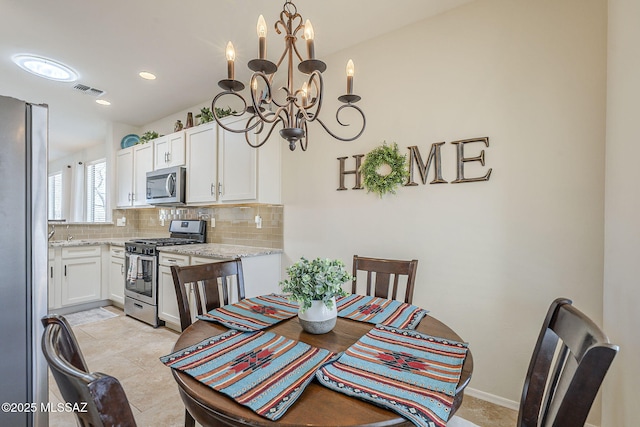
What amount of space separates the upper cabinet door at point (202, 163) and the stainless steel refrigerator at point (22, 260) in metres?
2.08

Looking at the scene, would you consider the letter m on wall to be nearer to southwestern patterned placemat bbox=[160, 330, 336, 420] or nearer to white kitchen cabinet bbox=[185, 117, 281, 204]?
white kitchen cabinet bbox=[185, 117, 281, 204]

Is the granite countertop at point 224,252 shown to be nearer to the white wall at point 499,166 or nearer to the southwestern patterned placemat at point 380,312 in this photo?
the white wall at point 499,166

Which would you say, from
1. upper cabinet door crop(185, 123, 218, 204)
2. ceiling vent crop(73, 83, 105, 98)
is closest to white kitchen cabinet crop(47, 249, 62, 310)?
upper cabinet door crop(185, 123, 218, 204)

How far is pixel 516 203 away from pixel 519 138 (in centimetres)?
42

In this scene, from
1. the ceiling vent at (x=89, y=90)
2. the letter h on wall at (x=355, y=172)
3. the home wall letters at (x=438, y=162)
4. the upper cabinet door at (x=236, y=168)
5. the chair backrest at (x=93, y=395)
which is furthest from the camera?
the ceiling vent at (x=89, y=90)

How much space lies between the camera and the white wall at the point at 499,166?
1.77 m

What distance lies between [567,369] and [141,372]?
2819 mm

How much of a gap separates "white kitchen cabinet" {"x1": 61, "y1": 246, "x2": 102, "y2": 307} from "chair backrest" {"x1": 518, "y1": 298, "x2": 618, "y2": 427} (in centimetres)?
486

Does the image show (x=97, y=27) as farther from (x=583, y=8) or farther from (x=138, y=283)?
(x=583, y=8)

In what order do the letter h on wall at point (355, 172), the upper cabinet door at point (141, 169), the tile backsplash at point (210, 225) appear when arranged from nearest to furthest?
the letter h on wall at point (355, 172) → the tile backsplash at point (210, 225) → the upper cabinet door at point (141, 169)

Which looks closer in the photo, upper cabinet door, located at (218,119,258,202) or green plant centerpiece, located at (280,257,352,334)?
green plant centerpiece, located at (280,257,352,334)

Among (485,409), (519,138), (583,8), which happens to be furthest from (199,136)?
(485,409)

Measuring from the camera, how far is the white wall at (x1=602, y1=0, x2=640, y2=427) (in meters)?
1.20

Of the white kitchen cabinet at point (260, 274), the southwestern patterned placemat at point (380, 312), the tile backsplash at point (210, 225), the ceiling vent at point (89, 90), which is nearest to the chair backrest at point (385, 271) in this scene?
the southwestern patterned placemat at point (380, 312)
